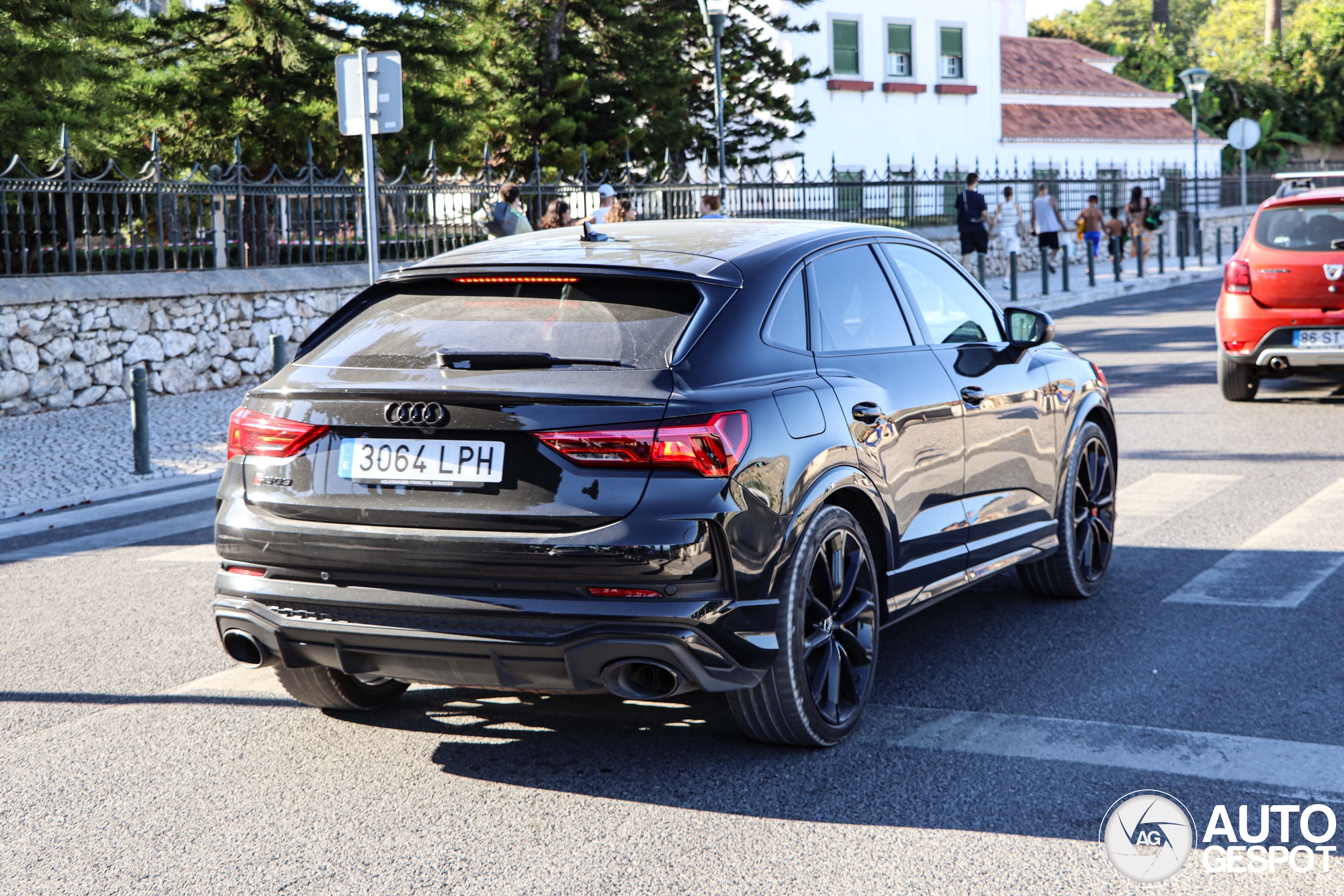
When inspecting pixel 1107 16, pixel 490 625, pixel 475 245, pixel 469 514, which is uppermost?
pixel 1107 16

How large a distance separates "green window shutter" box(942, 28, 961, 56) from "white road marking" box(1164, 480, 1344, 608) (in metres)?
38.3

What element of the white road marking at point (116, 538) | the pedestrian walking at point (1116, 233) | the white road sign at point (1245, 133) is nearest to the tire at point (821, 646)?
the white road marking at point (116, 538)

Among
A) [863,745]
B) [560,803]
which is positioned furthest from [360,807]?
[863,745]

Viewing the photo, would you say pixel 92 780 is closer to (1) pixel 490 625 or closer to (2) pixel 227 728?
(2) pixel 227 728

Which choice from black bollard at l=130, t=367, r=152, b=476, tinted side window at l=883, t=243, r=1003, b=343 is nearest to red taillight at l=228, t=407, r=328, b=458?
tinted side window at l=883, t=243, r=1003, b=343

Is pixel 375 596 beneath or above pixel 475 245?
beneath

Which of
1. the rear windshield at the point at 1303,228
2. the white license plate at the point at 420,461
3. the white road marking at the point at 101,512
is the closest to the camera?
the white license plate at the point at 420,461

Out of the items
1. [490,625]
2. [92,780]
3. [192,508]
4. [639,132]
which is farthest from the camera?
[639,132]

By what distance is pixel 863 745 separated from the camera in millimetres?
4551

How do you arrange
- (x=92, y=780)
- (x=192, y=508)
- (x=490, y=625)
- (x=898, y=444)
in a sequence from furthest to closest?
(x=192, y=508) → (x=898, y=444) → (x=92, y=780) → (x=490, y=625)

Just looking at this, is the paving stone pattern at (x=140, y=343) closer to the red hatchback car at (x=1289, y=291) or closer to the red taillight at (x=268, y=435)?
the red hatchback car at (x=1289, y=291)

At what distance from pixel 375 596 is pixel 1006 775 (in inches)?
72.5

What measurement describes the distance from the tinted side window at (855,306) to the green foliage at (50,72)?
14.1 meters

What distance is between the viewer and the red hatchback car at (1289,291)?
11664 mm
